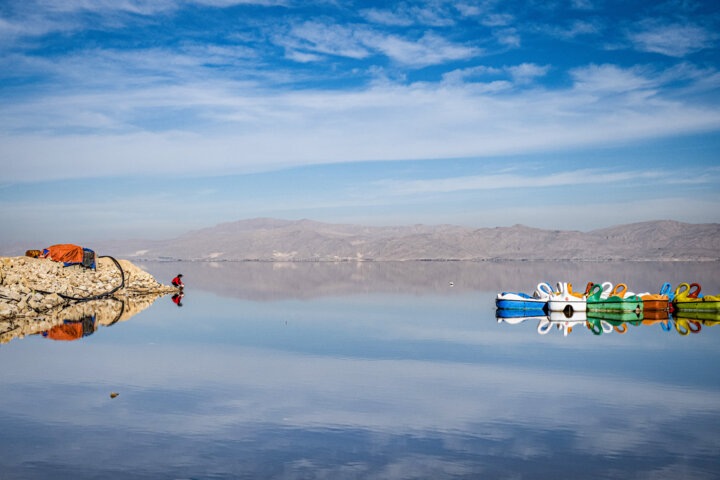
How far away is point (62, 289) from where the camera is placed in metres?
41.1

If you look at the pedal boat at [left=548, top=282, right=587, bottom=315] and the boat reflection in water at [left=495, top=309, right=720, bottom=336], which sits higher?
the pedal boat at [left=548, top=282, right=587, bottom=315]

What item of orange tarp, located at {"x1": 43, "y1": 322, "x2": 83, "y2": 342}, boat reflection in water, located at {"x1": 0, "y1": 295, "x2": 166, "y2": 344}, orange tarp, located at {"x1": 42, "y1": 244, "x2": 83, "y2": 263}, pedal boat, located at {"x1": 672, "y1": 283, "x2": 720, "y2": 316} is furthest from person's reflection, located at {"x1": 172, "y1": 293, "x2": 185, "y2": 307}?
pedal boat, located at {"x1": 672, "y1": 283, "x2": 720, "y2": 316}

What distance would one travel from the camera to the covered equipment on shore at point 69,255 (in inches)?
1873

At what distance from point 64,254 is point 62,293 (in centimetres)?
830

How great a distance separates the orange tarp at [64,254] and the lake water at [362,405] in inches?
910

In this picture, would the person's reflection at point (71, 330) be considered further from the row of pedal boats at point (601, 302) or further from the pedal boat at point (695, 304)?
the pedal boat at point (695, 304)

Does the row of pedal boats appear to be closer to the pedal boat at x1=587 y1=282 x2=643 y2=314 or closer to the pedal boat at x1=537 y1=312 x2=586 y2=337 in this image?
the pedal boat at x1=587 y1=282 x2=643 y2=314

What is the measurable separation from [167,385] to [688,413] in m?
12.4

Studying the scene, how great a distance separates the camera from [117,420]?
44.4 ft

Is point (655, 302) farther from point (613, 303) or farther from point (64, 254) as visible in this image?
point (64, 254)

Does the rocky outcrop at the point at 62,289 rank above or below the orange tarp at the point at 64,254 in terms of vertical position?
below

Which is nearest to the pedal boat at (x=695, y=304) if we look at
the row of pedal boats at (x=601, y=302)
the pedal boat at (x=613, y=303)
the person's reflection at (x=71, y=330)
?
the row of pedal boats at (x=601, y=302)

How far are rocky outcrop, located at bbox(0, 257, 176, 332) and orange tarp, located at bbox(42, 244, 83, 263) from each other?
0.75 metres

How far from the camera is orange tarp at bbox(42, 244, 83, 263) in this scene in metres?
47.6
